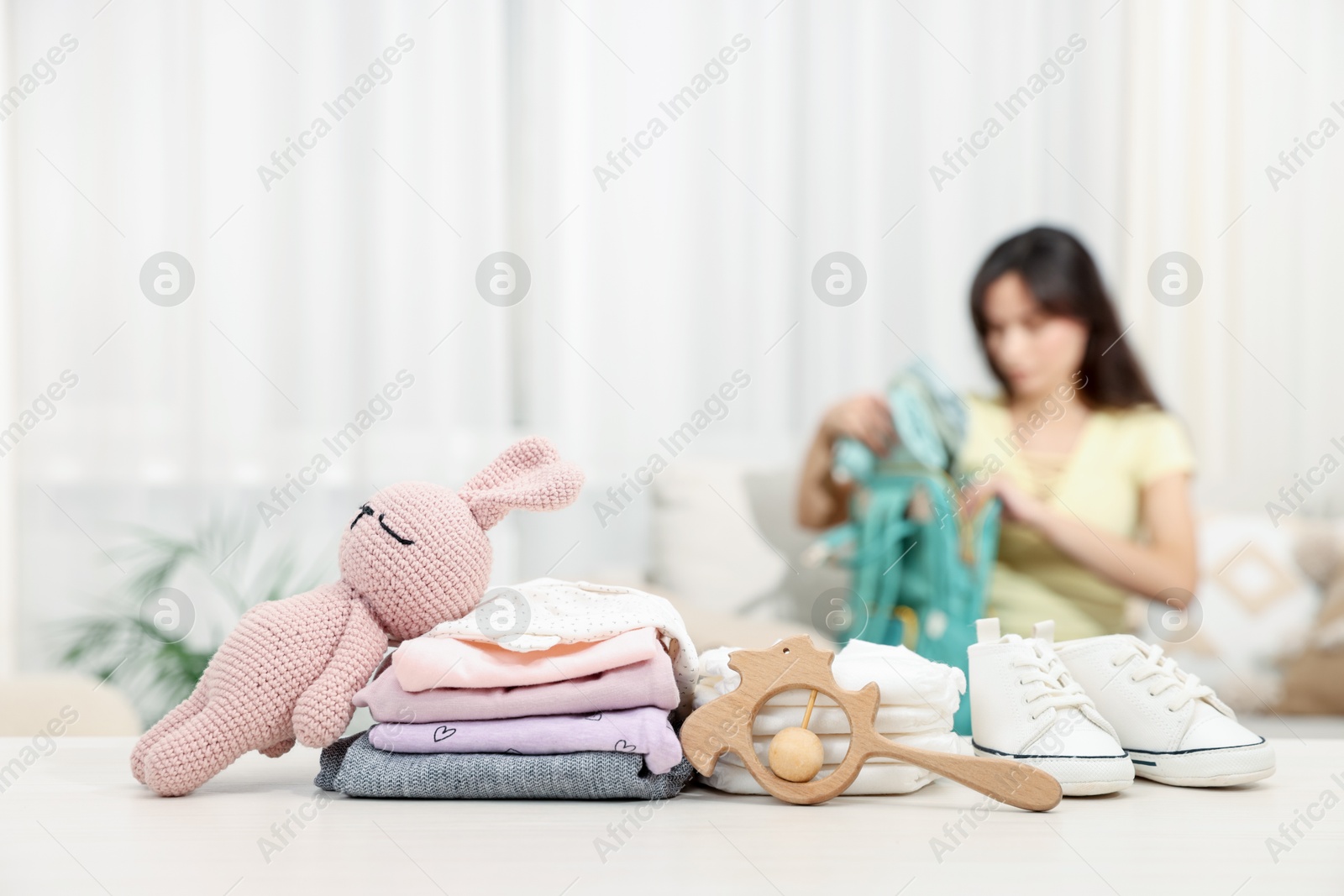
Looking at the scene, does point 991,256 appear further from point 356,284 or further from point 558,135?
point 356,284

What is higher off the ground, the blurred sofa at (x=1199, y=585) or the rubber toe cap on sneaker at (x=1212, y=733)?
the rubber toe cap on sneaker at (x=1212, y=733)

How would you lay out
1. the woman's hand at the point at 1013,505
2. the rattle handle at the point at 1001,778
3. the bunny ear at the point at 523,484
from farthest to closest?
1. the woman's hand at the point at 1013,505
2. the bunny ear at the point at 523,484
3. the rattle handle at the point at 1001,778

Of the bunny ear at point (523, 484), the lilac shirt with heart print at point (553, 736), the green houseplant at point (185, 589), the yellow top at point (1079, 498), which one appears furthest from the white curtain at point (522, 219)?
the lilac shirt with heart print at point (553, 736)

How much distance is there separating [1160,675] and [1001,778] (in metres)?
0.17

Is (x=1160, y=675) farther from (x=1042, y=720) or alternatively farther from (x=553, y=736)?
(x=553, y=736)

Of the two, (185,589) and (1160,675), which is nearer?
(1160,675)

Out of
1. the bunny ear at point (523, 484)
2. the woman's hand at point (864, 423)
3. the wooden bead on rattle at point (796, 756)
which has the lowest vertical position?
the wooden bead on rattle at point (796, 756)

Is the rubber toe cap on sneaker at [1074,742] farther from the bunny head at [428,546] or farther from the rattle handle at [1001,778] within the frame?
the bunny head at [428,546]

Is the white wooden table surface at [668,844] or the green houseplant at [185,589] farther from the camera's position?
the green houseplant at [185,589]

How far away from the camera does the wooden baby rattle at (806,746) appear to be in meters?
0.60

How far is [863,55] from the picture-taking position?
1.99 m

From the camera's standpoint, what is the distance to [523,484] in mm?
722

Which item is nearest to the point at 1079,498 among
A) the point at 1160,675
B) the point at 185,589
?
the point at 1160,675

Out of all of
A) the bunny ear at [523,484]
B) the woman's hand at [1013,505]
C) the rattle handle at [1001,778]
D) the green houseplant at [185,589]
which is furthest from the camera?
the green houseplant at [185,589]
